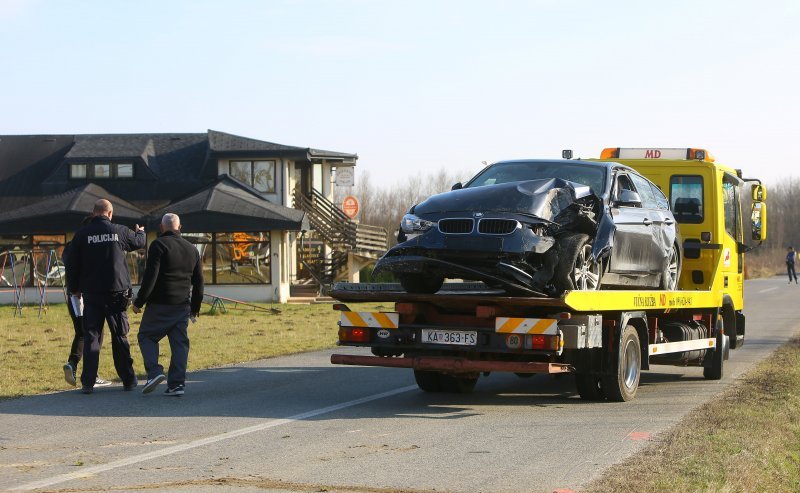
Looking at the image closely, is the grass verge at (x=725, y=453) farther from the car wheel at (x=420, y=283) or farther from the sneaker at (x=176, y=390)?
the sneaker at (x=176, y=390)

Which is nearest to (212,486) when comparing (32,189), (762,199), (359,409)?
(359,409)

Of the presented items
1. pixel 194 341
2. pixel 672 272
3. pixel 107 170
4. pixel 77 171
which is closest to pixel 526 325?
pixel 672 272

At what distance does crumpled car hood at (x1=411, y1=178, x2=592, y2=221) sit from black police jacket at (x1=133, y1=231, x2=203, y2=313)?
2.51m

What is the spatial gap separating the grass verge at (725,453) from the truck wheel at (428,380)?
9.02 ft

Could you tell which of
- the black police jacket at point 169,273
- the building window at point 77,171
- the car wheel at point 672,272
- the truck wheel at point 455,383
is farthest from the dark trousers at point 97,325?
the building window at point 77,171

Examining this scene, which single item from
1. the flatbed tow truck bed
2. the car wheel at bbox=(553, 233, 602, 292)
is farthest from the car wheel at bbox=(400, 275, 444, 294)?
the car wheel at bbox=(553, 233, 602, 292)

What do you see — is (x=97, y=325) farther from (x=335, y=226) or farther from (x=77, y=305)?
(x=335, y=226)

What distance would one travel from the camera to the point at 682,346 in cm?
1255

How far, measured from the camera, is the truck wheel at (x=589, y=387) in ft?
36.4

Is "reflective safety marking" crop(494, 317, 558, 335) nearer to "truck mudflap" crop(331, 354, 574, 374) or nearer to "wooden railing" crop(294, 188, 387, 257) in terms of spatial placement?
"truck mudflap" crop(331, 354, 574, 374)

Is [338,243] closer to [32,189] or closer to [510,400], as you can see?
[32,189]

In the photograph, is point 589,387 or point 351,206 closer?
point 589,387

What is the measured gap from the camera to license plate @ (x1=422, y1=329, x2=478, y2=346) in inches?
400

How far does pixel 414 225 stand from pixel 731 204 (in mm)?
6504
